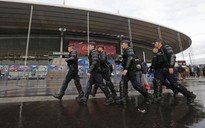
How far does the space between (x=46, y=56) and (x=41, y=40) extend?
3.55m

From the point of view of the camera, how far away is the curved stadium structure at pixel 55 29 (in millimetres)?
19598

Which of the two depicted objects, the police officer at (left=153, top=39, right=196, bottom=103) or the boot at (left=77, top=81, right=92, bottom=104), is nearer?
the police officer at (left=153, top=39, right=196, bottom=103)

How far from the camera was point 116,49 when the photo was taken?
33375 mm

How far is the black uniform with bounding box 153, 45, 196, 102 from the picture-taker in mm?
3433

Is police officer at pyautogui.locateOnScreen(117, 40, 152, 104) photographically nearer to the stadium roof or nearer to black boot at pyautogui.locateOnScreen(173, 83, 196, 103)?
black boot at pyautogui.locateOnScreen(173, 83, 196, 103)

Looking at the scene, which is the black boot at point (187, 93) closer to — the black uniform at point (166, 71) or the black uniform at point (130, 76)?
the black uniform at point (166, 71)

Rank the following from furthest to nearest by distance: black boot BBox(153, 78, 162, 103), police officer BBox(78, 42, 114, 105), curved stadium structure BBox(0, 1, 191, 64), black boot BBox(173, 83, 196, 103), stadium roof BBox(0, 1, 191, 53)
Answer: curved stadium structure BBox(0, 1, 191, 64) → stadium roof BBox(0, 1, 191, 53) → black boot BBox(153, 78, 162, 103) → police officer BBox(78, 42, 114, 105) → black boot BBox(173, 83, 196, 103)

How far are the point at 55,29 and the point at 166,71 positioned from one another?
83.6 feet

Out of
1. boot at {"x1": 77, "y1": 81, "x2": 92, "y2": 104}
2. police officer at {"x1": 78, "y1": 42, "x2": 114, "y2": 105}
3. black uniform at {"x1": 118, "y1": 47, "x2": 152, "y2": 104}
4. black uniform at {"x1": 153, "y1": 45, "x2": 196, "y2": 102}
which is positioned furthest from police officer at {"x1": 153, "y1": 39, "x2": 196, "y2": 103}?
boot at {"x1": 77, "y1": 81, "x2": 92, "y2": 104}

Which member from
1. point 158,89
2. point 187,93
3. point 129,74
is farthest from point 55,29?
point 187,93

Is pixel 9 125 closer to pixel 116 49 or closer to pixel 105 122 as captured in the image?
pixel 105 122

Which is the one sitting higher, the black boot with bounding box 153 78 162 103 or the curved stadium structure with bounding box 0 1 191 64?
the curved stadium structure with bounding box 0 1 191 64

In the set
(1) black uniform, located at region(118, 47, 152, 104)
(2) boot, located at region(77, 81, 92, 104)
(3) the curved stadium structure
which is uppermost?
(3) the curved stadium structure

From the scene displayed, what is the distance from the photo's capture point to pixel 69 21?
22.4 m
